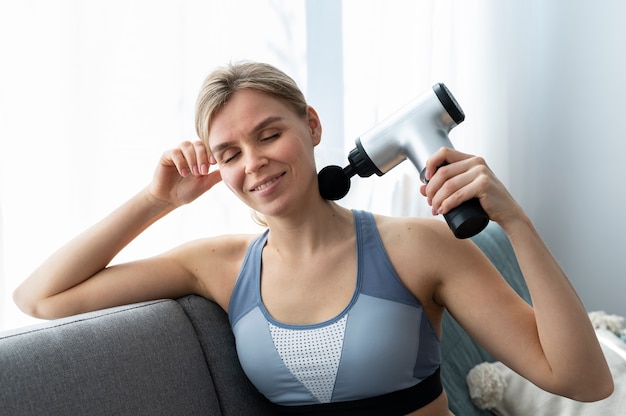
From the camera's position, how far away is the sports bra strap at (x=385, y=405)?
1.41 m

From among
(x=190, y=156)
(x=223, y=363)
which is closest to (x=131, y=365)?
(x=223, y=363)

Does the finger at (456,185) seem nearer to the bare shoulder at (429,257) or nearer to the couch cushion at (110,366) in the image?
the bare shoulder at (429,257)

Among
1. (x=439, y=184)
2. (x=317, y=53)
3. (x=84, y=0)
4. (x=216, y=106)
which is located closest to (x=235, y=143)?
(x=216, y=106)

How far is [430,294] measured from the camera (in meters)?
1.45

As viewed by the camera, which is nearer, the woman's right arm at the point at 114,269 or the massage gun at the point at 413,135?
the massage gun at the point at 413,135

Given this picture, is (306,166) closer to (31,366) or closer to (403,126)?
(403,126)

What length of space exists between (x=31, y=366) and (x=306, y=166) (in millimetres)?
599

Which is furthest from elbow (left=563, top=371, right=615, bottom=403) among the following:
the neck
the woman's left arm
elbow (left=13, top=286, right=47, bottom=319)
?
elbow (left=13, top=286, right=47, bottom=319)

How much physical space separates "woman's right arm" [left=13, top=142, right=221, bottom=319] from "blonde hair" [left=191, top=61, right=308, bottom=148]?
0.26 feet

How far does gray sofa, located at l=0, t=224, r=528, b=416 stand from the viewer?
→ 123 cm

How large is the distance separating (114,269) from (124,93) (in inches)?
17.4

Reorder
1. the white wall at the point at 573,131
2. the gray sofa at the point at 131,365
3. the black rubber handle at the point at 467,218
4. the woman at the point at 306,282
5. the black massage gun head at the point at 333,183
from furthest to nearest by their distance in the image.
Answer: the white wall at the point at 573,131, the black massage gun head at the point at 333,183, the woman at the point at 306,282, the gray sofa at the point at 131,365, the black rubber handle at the point at 467,218

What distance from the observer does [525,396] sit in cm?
191

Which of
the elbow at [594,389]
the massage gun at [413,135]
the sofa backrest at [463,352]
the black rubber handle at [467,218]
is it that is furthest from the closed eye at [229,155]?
the sofa backrest at [463,352]
